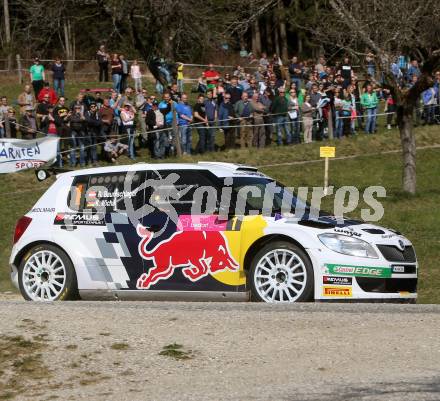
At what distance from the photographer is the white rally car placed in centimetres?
1076

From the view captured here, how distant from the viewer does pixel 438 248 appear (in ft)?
53.8

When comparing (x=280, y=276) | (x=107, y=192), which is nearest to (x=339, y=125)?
(x=107, y=192)

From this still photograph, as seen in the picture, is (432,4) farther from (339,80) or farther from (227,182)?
(227,182)

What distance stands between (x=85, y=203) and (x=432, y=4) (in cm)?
1157

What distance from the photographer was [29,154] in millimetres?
22781

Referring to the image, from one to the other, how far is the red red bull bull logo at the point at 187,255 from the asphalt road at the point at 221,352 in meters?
0.81

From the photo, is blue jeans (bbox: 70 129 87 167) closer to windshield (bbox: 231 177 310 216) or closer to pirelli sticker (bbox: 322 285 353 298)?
windshield (bbox: 231 177 310 216)

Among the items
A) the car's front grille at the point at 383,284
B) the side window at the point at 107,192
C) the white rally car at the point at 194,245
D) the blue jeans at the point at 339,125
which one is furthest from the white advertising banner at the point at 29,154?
the car's front grille at the point at 383,284

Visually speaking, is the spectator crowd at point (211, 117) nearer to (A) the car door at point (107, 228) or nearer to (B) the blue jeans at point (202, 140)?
(B) the blue jeans at point (202, 140)

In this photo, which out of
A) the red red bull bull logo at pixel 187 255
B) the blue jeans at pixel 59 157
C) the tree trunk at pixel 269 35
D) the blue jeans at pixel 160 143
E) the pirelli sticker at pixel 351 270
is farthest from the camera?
the tree trunk at pixel 269 35

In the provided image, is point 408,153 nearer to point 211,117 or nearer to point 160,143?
point 211,117

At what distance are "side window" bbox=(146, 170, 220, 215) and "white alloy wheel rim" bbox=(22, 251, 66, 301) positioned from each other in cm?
134

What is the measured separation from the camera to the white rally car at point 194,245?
35.3ft

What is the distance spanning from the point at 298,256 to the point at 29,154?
1320cm
